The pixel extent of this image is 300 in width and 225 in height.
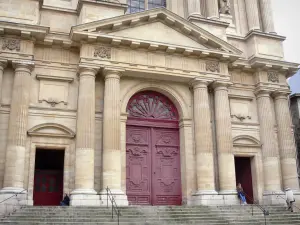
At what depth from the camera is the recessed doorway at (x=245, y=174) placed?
19016 mm

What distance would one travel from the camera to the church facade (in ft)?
51.3

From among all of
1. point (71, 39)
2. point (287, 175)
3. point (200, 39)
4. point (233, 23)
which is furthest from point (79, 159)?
point (233, 23)

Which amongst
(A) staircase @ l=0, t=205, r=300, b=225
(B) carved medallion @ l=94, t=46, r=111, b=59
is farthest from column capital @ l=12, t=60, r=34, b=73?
(A) staircase @ l=0, t=205, r=300, b=225

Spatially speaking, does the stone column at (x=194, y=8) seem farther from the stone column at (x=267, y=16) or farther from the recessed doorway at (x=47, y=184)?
the recessed doorway at (x=47, y=184)

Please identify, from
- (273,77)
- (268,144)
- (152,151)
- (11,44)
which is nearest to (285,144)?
(268,144)

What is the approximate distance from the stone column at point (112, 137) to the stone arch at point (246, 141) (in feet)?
19.4

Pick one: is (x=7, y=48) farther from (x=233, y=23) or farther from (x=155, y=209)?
(x=233, y=23)

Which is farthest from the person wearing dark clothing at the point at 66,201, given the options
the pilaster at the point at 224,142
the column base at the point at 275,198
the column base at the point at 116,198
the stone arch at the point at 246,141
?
the column base at the point at 275,198

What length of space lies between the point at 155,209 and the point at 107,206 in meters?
1.74

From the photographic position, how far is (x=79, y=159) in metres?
15.3

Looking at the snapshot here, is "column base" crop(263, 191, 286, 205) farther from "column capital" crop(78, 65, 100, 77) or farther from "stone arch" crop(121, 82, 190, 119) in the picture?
"column capital" crop(78, 65, 100, 77)

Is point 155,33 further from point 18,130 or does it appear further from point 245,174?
point 245,174

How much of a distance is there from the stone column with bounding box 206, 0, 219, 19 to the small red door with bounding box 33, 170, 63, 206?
428 inches

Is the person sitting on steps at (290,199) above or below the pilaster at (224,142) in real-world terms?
below
